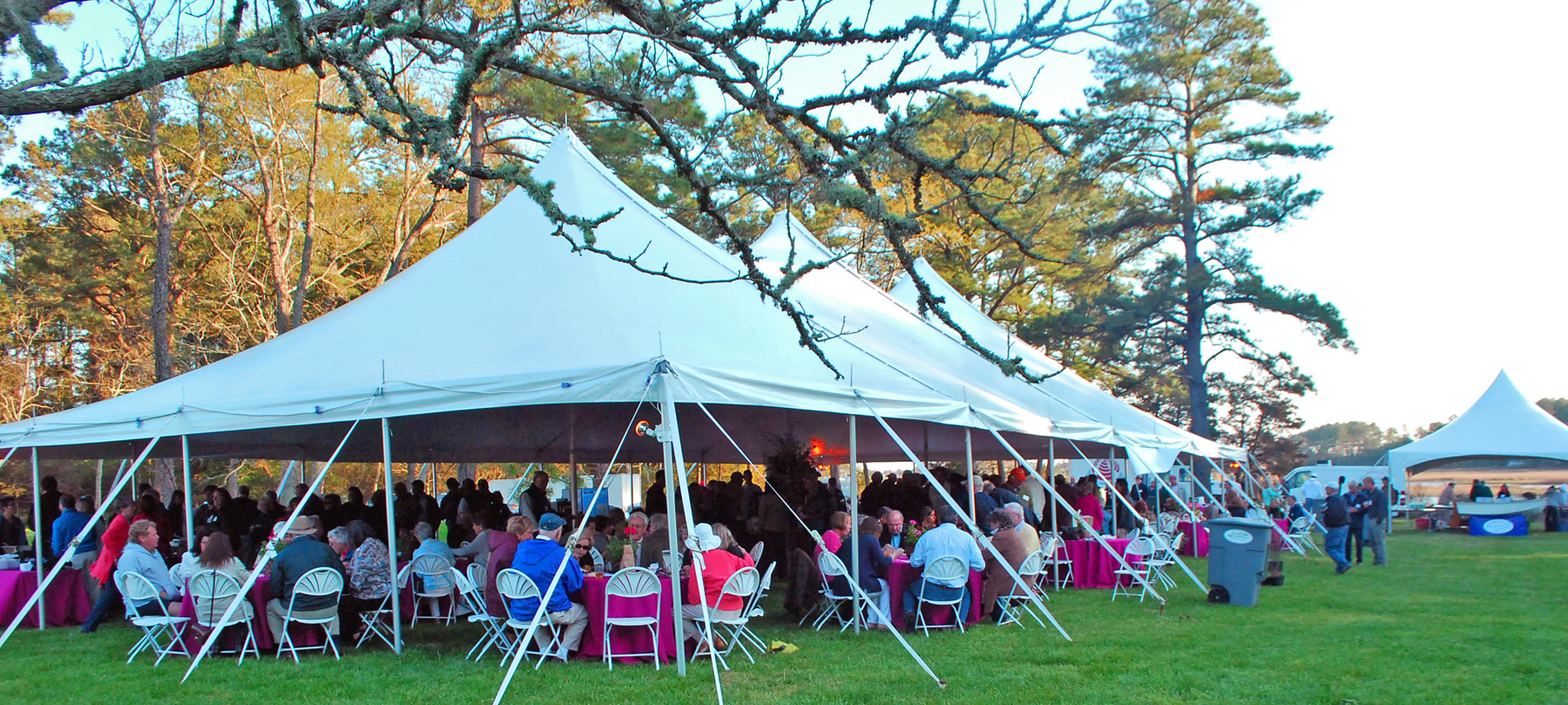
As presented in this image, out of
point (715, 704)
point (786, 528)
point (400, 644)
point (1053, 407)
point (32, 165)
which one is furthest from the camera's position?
point (32, 165)

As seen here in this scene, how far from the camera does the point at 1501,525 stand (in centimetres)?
1998

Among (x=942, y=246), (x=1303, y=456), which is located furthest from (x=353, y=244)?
(x=1303, y=456)

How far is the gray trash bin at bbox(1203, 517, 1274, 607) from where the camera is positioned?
30.6ft

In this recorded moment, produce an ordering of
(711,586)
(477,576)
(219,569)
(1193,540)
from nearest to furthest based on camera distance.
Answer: (711,586), (219,569), (477,576), (1193,540)

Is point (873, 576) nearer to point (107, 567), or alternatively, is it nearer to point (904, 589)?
point (904, 589)

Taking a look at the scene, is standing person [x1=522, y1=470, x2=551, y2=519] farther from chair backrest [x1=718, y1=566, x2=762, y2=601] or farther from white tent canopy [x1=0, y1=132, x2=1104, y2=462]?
chair backrest [x1=718, y1=566, x2=762, y2=601]

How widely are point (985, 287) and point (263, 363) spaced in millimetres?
22716

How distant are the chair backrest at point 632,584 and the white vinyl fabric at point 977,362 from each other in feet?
13.5

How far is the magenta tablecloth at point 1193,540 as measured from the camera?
49.9ft

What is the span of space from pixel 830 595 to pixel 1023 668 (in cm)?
199

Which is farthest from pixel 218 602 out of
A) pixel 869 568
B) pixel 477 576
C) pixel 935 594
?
pixel 935 594

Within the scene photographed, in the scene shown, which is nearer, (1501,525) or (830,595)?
(830,595)

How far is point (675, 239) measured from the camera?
9273 millimetres

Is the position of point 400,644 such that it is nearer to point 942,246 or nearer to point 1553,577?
point 1553,577
